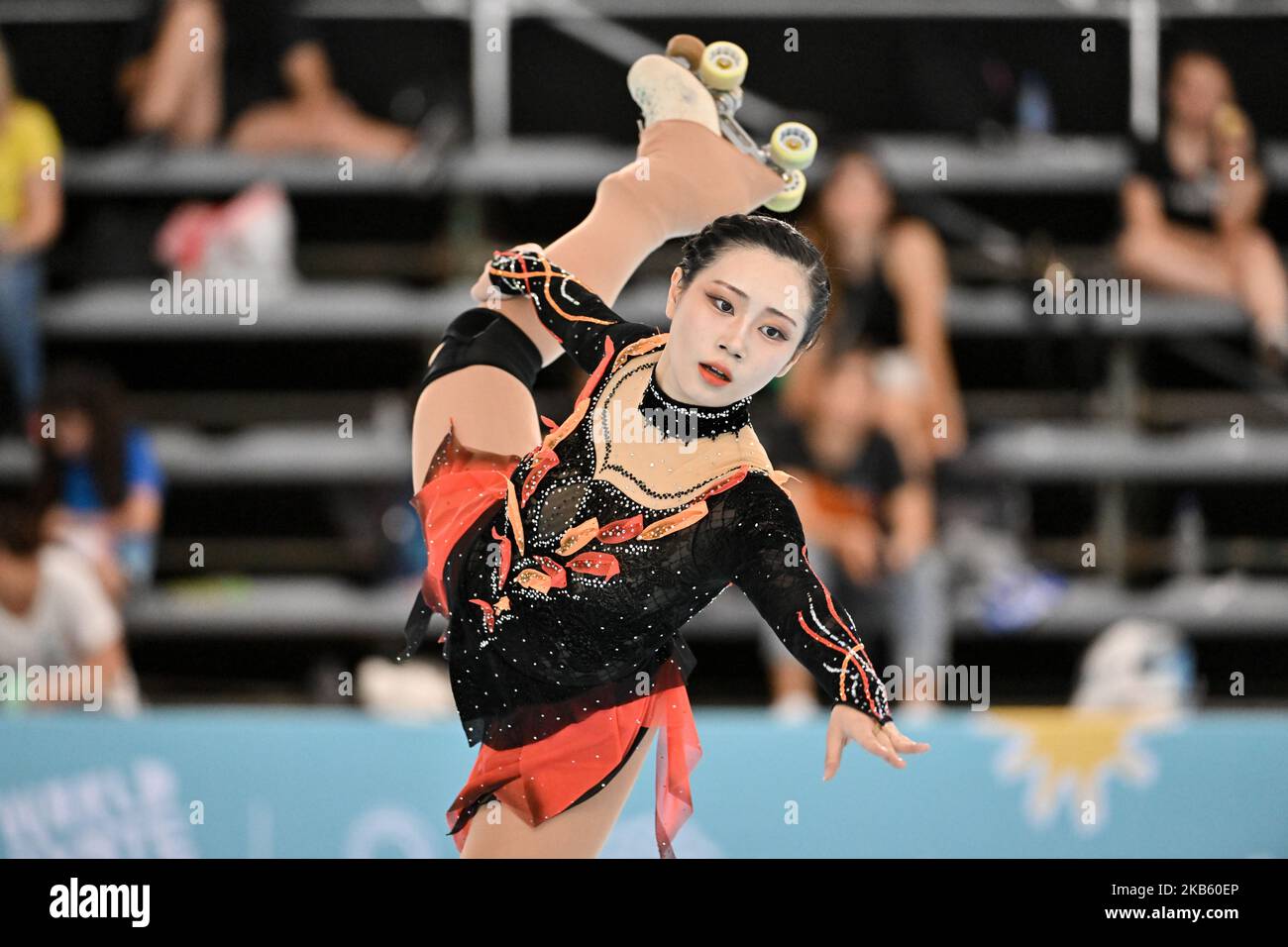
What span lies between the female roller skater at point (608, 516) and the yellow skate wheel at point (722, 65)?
156mm

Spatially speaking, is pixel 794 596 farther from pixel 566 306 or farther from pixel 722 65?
pixel 722 65

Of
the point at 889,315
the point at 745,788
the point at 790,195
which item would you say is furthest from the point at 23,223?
the point at 790,195

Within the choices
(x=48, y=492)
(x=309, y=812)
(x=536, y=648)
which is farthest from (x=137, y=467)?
(x=536, y=648)

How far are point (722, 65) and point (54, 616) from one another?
101 inches

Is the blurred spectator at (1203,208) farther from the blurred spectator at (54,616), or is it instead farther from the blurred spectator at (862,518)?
the blurred spectator at (54,616)

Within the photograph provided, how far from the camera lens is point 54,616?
404cm

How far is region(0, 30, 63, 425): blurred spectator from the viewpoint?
463 cm

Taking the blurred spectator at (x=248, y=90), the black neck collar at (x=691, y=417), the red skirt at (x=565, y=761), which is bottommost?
the red skirt at (x=565, y=761)

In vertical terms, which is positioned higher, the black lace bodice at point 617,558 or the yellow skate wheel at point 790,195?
the yellow skate wheel at point 790,195

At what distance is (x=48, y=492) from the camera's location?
167 inches

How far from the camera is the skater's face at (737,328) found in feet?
5.84

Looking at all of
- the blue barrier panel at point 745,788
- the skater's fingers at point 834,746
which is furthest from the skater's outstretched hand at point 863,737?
the blue barrier panel at point 745,788
